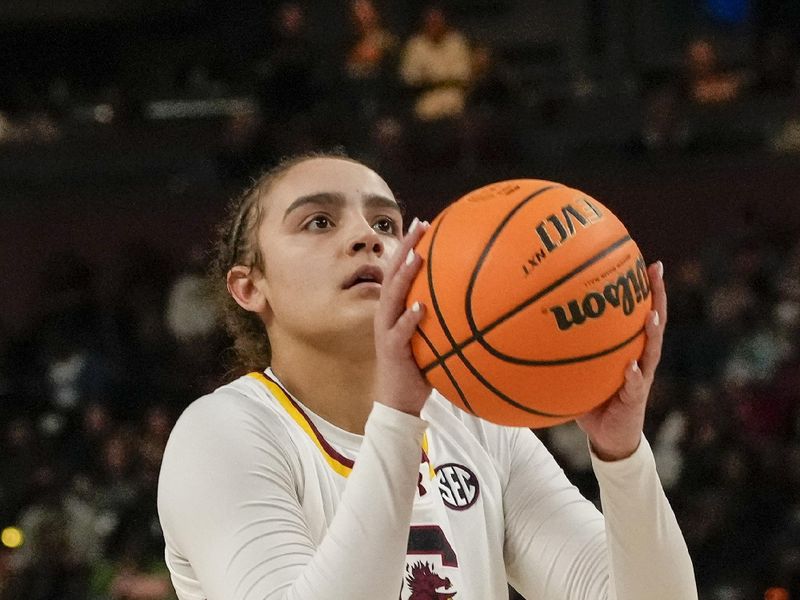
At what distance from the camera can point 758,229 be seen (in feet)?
29.3

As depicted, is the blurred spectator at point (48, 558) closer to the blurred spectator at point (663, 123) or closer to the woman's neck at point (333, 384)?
the woman's neck at point (333, 384)

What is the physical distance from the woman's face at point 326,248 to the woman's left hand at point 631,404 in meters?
0.51

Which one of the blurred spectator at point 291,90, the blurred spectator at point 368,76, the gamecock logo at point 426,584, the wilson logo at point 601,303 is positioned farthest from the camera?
the blurred spectator at point 368,76

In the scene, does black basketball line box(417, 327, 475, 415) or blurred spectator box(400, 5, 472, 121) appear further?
blurred spectator box(400, 5, 472, 121)

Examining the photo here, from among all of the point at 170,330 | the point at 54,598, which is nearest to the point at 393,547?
the point at 54,598

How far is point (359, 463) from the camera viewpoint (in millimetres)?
2205

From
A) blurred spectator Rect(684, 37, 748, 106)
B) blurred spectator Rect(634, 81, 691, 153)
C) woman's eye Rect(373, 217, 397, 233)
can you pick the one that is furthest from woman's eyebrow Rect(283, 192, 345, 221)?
blurred spectator Rect(684, 37, 748, 106)

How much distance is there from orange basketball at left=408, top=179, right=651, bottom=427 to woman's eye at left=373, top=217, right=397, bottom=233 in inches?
22.3

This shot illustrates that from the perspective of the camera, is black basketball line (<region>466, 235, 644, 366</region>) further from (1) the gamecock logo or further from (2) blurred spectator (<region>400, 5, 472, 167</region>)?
(2) blurred spectator (<region>400, 5, 472, 167</region>)

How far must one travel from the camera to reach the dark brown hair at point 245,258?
9.55 ft

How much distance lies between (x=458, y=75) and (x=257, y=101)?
150 centimetres

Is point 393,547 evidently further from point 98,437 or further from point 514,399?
point 98,437

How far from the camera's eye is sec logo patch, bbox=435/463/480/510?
2.69m

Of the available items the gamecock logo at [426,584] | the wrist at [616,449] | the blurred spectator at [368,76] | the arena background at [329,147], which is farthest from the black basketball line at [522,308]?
the blurred spectator at [368,76]
